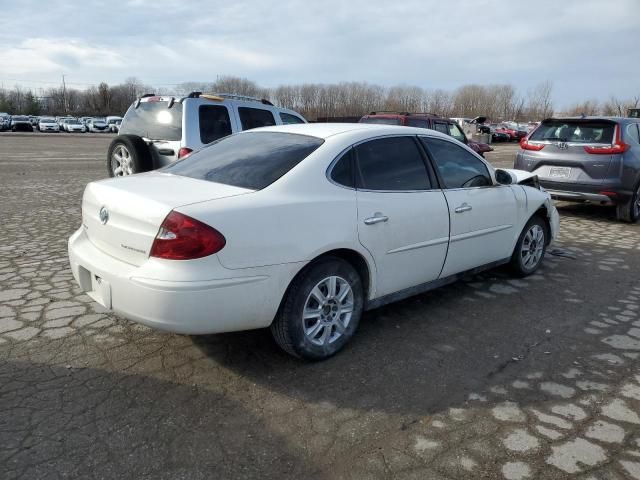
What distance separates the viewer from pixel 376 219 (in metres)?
3.55

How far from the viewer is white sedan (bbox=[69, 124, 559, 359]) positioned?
113 inches

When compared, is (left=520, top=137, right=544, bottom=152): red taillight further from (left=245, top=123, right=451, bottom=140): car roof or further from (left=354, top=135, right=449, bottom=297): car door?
(left=354, top=135, right=449, bottom=297): car door

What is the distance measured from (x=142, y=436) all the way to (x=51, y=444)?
1.39 ft

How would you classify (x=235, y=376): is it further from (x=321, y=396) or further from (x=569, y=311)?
(x=569, y=311)

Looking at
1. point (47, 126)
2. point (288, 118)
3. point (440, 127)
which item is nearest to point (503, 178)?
point (288, 118)

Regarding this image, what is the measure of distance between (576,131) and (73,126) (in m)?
52.5

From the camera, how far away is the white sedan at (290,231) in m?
2.87

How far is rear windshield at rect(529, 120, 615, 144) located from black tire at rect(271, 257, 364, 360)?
660 cm

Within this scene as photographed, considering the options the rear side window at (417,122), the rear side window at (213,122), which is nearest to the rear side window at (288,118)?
the rear side window at (213,122)

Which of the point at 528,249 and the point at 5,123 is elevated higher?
the point at 5,123

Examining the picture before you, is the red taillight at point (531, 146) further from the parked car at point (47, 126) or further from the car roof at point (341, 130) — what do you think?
the parked car at point (47, 126)

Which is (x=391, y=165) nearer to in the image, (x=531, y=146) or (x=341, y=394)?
(x=341, y=394)

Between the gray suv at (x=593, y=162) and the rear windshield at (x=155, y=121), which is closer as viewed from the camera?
the rear windshield at (x=155, y=121)

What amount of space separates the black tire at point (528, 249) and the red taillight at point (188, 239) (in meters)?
3.43
